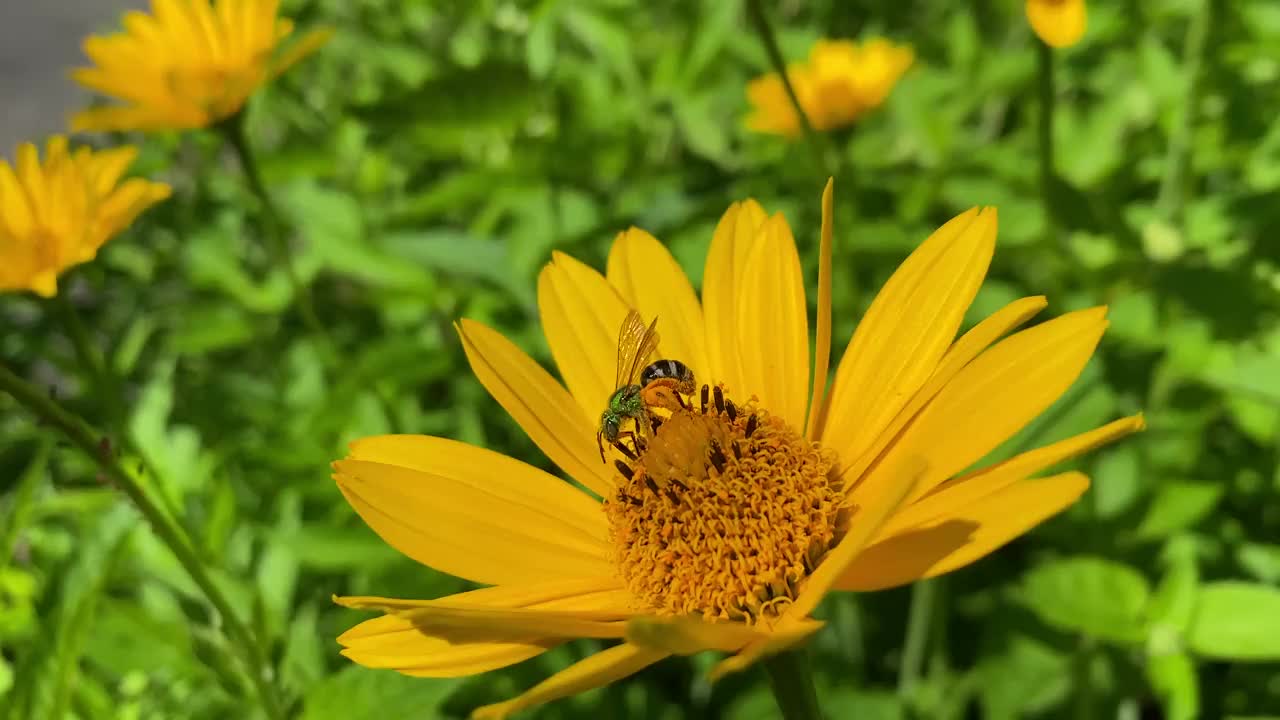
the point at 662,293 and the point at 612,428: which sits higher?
the point at 662,293

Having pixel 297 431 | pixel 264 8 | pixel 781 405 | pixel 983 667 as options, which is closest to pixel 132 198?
pixel 264 8

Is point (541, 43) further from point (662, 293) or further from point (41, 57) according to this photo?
point (41, 57)

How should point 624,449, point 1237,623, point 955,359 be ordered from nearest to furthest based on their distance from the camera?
1. point 955,359
2. point 624,449
3. point 1237,623

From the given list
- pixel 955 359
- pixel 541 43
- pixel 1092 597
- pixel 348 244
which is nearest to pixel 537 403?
pixel 955 359

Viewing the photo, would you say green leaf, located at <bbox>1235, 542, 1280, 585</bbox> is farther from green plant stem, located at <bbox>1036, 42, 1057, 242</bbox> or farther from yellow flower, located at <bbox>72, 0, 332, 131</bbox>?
yellow flower, located at <bbox>72, 0, 332, 131</bbox>

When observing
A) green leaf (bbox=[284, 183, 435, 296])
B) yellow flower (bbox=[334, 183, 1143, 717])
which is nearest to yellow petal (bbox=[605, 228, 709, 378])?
yellow flower (bbox=[334, 183, 1143, 717])

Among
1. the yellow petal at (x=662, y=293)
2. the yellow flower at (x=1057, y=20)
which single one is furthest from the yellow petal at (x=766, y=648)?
the yellow flower at (x=1057, y=20)

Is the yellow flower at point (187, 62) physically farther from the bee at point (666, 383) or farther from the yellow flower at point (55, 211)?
the bee at point (666, 383)

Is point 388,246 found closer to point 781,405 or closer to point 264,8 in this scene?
point 264,8
